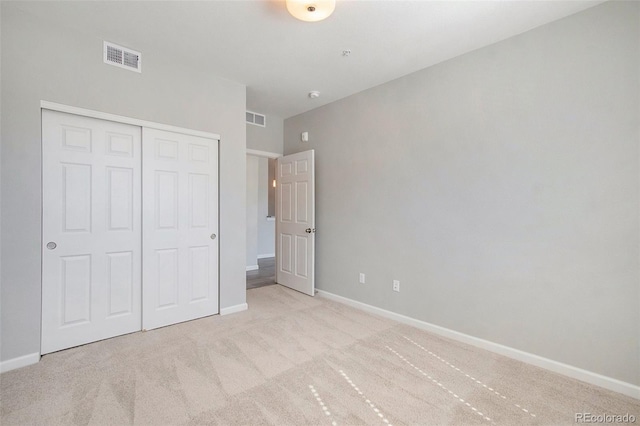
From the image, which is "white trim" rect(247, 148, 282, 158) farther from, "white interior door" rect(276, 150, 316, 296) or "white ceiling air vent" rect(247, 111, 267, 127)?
"white ceiling air vent" rect(247, 111, 267, 127)

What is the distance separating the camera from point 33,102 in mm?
2318

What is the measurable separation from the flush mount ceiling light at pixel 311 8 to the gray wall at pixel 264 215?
5.45 metres

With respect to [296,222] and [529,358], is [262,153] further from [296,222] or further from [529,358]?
[529,358]

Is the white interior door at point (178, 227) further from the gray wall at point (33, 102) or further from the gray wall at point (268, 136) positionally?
the gray wall at point (268, 136)

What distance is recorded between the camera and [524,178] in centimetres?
242

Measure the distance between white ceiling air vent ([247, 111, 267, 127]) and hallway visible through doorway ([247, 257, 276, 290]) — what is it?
2580 mm

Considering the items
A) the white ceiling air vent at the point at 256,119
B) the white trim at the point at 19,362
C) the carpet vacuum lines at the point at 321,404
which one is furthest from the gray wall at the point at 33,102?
the carpet vacuum lines at the point at 321,404

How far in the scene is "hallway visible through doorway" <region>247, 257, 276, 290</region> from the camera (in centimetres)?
485

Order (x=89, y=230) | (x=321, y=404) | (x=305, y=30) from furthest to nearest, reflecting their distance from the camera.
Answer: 1. (x=89, y=230)
2. (x=305, y=30)
3. (x=321, y=404)

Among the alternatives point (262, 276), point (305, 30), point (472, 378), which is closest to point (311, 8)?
point (305, 30)

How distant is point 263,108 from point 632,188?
4.04 m

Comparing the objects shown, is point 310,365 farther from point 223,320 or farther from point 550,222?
point 550,222

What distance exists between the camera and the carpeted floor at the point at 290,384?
176 centimetres

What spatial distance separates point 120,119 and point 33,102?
581mm
